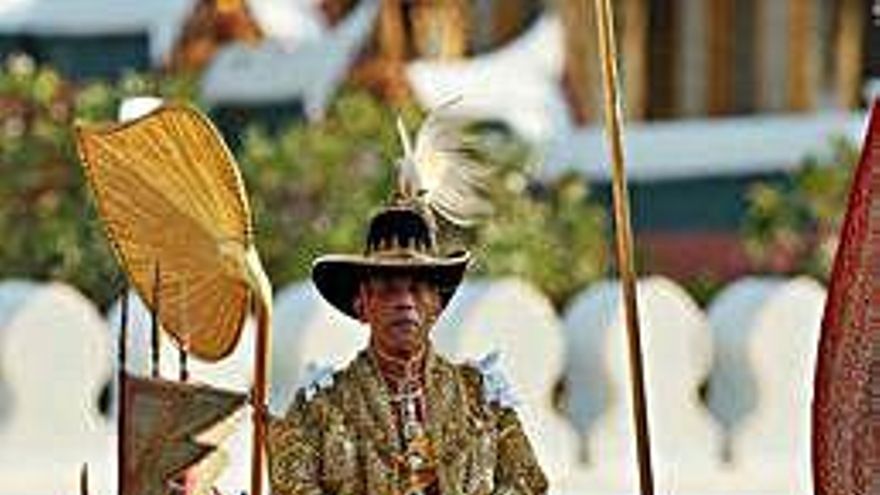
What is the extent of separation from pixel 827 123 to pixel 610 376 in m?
6.06

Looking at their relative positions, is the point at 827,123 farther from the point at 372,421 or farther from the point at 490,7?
the point at 372,421

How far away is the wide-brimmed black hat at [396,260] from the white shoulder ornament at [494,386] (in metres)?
0.13

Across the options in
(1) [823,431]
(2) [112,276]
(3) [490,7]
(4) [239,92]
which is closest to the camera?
(1) [823,431]

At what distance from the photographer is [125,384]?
16.6 feet

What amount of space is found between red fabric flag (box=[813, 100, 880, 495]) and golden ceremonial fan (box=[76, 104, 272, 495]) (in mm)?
793

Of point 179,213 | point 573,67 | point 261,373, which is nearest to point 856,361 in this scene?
point 261,373

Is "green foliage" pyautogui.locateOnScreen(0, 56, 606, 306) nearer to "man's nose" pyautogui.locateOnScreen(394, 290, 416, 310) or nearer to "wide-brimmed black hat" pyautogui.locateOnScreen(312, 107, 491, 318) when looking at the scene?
"wide-brimmed black hat" pyautogui.locateOnScreen(312, 107, 491, 318)

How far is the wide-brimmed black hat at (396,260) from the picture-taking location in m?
4.99

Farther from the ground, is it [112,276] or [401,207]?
[112,276]

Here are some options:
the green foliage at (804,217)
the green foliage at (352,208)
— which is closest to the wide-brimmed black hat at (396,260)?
the green foliage at (352,208)

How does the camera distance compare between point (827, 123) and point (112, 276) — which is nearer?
point (112, 276)

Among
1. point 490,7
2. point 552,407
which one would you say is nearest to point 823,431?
point 552,407

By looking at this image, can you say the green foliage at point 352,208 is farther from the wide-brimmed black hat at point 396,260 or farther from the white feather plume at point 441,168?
the wide-brimmed black hat at point 396,260

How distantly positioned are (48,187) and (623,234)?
21.7ft
